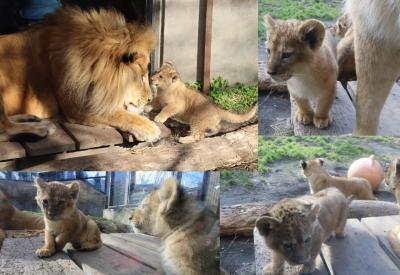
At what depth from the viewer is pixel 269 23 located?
9.00 feet

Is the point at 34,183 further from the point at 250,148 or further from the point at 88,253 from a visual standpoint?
the point at 250,148

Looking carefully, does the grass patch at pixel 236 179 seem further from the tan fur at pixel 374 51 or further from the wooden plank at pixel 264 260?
the tan fur at pixel 374 51

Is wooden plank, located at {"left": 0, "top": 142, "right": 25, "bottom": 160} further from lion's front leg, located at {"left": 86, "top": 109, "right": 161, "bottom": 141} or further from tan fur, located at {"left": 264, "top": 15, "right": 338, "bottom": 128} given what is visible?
tan fur, located at {"left": 264, "top": 15, "right": 338, "bottom": 128}

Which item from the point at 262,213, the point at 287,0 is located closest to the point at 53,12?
the point at 287,0

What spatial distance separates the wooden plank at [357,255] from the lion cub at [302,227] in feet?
0.12

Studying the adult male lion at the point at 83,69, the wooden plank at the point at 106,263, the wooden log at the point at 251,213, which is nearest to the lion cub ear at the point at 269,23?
the adult male lion at the point at 83,69

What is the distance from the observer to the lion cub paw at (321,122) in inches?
108

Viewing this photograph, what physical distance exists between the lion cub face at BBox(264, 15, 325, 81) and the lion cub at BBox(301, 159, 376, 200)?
15.2 inches

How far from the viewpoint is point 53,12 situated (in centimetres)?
288

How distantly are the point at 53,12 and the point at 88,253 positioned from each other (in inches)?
39.3

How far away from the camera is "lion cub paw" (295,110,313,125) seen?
8.98 ft

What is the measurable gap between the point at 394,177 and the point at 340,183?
222 mm

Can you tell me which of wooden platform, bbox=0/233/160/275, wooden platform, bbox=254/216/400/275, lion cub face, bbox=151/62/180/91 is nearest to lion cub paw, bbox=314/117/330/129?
wooden platform, bbox=254/216/400/275

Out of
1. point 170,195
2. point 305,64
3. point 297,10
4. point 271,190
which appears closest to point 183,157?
point 170,195
